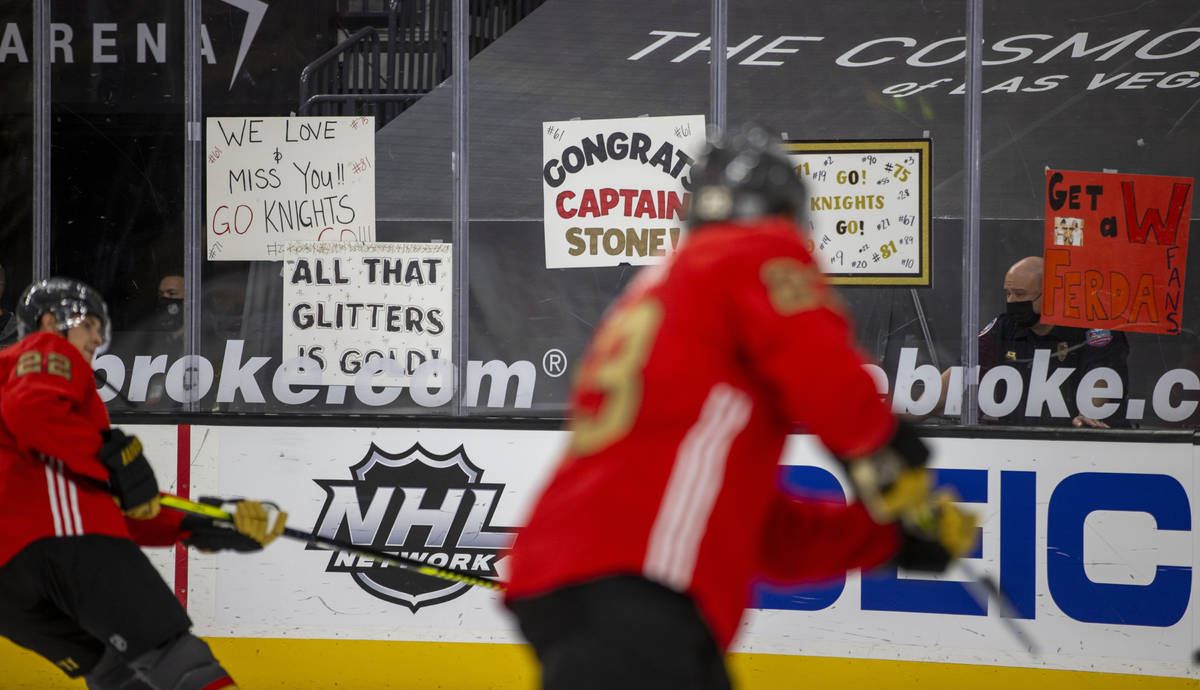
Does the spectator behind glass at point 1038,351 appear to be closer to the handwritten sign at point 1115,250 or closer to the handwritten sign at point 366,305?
the handwritten sign at point 1115,250

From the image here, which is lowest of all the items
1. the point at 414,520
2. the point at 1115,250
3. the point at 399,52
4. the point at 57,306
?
the point at 414,520

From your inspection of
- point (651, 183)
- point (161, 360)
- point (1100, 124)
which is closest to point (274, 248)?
point (161, 360)

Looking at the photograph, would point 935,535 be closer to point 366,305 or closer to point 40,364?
point 40,364

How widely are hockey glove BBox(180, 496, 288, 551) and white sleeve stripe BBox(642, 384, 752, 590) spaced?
79.0 inches

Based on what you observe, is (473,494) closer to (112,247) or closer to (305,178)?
(305,178)

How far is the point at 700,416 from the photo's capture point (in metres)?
1.82

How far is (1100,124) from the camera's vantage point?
184 inches

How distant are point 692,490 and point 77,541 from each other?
6.82 ft

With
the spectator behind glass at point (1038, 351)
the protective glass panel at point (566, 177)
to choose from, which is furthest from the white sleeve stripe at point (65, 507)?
the spectator behind glass at point (1038, 351)

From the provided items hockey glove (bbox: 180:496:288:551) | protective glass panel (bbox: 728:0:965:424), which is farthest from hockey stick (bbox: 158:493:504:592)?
protective glass panel (bbox: 728:0:965:424)

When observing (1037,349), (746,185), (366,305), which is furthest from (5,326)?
(746,185)

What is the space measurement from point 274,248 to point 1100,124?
3.17 metres

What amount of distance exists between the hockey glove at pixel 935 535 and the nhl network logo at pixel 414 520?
9.52 feet

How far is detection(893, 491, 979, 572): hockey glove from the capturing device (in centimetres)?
195
